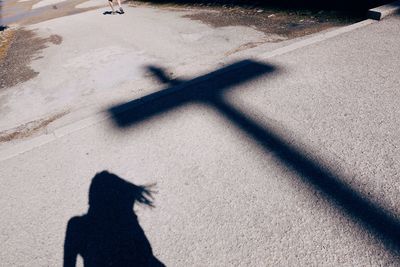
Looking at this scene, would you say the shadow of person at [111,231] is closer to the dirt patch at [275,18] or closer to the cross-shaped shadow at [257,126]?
the cross-shaped shadow at [257,126]

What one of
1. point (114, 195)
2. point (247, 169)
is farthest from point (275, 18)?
point (114, 195)

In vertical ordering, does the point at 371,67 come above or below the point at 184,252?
above

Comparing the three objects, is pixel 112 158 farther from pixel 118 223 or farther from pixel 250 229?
pixel 250 229

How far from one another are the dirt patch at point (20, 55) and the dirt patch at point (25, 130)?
7.20 feet

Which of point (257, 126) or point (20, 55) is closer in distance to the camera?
point (257, 126)

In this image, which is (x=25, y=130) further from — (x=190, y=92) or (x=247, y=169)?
(x=247, y=169)

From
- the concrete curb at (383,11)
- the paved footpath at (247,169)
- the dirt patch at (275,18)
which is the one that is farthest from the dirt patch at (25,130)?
the concrete curb at (383,11)

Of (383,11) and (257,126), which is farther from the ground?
(383,11)

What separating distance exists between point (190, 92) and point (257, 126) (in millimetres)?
1184

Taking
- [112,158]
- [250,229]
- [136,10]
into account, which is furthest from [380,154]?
[136,10]

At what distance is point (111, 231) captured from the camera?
84.8 inches

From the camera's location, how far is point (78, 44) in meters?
7.47

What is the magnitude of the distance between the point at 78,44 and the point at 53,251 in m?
6.65

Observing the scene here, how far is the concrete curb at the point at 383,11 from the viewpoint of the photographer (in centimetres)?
466
